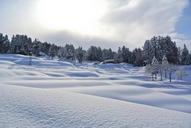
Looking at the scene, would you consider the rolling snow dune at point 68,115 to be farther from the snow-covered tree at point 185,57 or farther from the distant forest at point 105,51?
the snow-covered tree at point 185,57

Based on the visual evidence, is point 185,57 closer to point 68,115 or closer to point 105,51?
point 105,51

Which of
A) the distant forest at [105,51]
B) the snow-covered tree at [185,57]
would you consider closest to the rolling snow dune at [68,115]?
the distant forest at [105,51]

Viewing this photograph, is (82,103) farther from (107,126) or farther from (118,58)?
(118,58)

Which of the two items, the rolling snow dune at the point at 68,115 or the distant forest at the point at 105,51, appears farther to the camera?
the distant forest at the point at 105,51

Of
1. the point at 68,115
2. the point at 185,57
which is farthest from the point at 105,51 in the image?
the point at 68,115

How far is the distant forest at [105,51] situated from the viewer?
423 ft

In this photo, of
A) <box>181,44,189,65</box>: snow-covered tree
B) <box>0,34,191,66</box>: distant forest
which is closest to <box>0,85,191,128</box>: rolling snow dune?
<box>0,34,191,66</box>: distant forest

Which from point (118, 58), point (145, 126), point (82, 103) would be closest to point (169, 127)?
point (145, 126)

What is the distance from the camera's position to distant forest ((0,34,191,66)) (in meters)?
129

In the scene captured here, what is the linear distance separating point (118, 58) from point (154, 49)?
21.2m

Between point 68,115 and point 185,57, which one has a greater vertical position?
point 185,57

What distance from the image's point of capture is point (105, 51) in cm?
15575

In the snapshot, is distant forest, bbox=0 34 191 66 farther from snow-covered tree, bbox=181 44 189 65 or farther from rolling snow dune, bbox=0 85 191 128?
rolling snow dune, bbox=0 85 191 128

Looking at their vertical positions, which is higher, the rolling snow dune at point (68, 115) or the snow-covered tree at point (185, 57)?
the snow-covered tree at point (185, 57)
